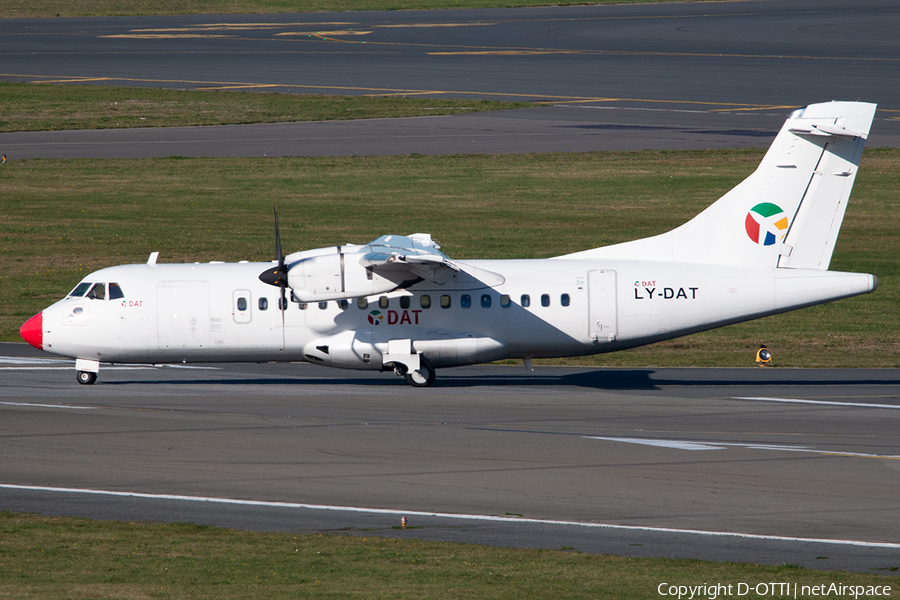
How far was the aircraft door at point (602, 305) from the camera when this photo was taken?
25.3 meters

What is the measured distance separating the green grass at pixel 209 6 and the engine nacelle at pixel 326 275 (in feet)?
296

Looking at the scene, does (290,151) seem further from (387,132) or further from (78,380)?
(78,380)

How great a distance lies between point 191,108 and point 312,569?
180ft

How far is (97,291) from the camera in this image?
25.9 metres

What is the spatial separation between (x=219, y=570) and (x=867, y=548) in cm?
860

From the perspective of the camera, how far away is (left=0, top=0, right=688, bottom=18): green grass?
108 metres

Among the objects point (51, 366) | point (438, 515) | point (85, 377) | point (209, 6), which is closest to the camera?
point (438, 515)

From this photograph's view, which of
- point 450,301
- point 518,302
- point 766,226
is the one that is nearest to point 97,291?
point 450,301

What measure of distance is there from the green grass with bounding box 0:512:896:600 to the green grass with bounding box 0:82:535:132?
49847 millimetres

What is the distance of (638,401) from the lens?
24234 millimetres

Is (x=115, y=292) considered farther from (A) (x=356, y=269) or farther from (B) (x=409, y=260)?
(B) (x=409, y=260)

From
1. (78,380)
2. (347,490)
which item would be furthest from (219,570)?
(78,380)

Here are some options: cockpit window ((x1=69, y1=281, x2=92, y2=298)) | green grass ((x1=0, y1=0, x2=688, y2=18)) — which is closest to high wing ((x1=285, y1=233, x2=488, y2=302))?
cockpit window ((x1=69, y1=281, x2=92, y2=298))

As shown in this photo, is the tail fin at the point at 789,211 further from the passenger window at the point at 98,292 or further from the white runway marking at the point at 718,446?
the passenger window at the point at 98,292
